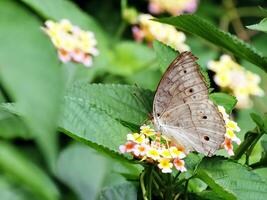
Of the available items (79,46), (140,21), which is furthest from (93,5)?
(79,46)

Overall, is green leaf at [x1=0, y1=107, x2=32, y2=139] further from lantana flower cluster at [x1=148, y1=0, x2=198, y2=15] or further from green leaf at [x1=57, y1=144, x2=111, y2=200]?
lantana flower cluster at [x1=148, y1=0, x2=198, y2=15]

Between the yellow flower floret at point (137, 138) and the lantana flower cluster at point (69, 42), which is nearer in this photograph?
the yellow flower floret at point (137, 138)

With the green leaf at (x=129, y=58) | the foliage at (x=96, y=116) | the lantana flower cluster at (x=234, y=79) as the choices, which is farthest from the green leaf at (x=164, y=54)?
the green leaf at (x=129, y=58)

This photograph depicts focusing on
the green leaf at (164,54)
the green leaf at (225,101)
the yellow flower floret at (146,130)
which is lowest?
the yellow flower floret at (146,130)

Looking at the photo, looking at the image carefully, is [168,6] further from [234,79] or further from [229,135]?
[229,135]

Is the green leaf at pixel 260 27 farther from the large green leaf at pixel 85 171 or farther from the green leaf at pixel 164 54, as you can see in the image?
the large green leaf at pixel 85 171

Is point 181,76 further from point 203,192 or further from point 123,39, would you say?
point 123,39

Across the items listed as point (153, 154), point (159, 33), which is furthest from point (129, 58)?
point (153, 154)
